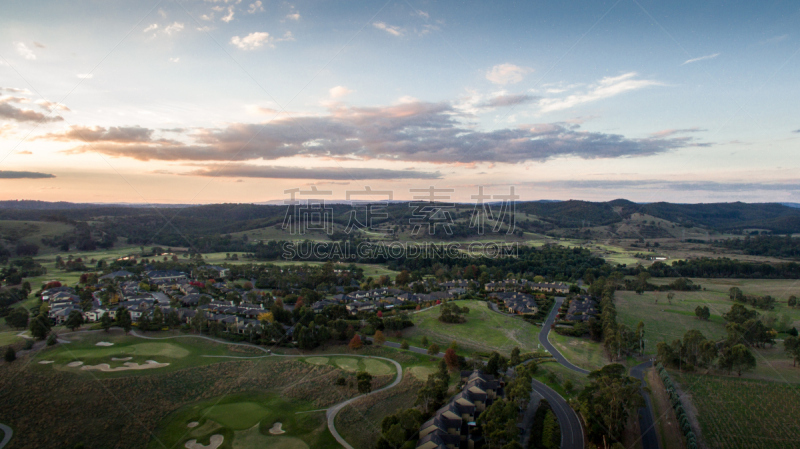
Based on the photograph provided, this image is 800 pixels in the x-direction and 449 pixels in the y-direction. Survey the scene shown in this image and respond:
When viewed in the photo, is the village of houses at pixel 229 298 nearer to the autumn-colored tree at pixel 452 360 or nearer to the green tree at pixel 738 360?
the green tree at pixel 738 360

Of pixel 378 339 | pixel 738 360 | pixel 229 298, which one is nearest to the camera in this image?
pixel 738 360

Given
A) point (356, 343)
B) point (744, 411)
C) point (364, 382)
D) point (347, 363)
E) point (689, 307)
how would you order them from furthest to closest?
point (689, 307), point (356, 343), point (347, 363), point (364, 382), point (744, 411)

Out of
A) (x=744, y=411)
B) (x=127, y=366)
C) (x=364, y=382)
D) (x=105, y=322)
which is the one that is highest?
(x=105, y=322)

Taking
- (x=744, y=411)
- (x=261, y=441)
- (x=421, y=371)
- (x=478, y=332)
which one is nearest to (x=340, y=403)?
(x=261, y=441)

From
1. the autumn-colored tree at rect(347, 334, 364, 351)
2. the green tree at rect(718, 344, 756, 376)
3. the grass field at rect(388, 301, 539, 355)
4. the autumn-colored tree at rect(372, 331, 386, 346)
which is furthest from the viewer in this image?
the grass field at rect(388, 301, 539, 355)

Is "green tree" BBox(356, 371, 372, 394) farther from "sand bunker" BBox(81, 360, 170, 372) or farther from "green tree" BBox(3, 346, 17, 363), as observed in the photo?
"green tree" BBox(3, 346, 17, 363)

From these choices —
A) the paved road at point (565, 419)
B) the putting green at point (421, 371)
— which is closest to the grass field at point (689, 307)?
the paved road at point (565, 419)

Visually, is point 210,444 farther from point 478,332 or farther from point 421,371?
point 478,332

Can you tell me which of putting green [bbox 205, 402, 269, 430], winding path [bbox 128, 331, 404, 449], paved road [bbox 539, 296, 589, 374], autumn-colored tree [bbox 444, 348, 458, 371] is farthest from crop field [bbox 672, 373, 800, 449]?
putting green [bbox 205, 402, 269, 430]
